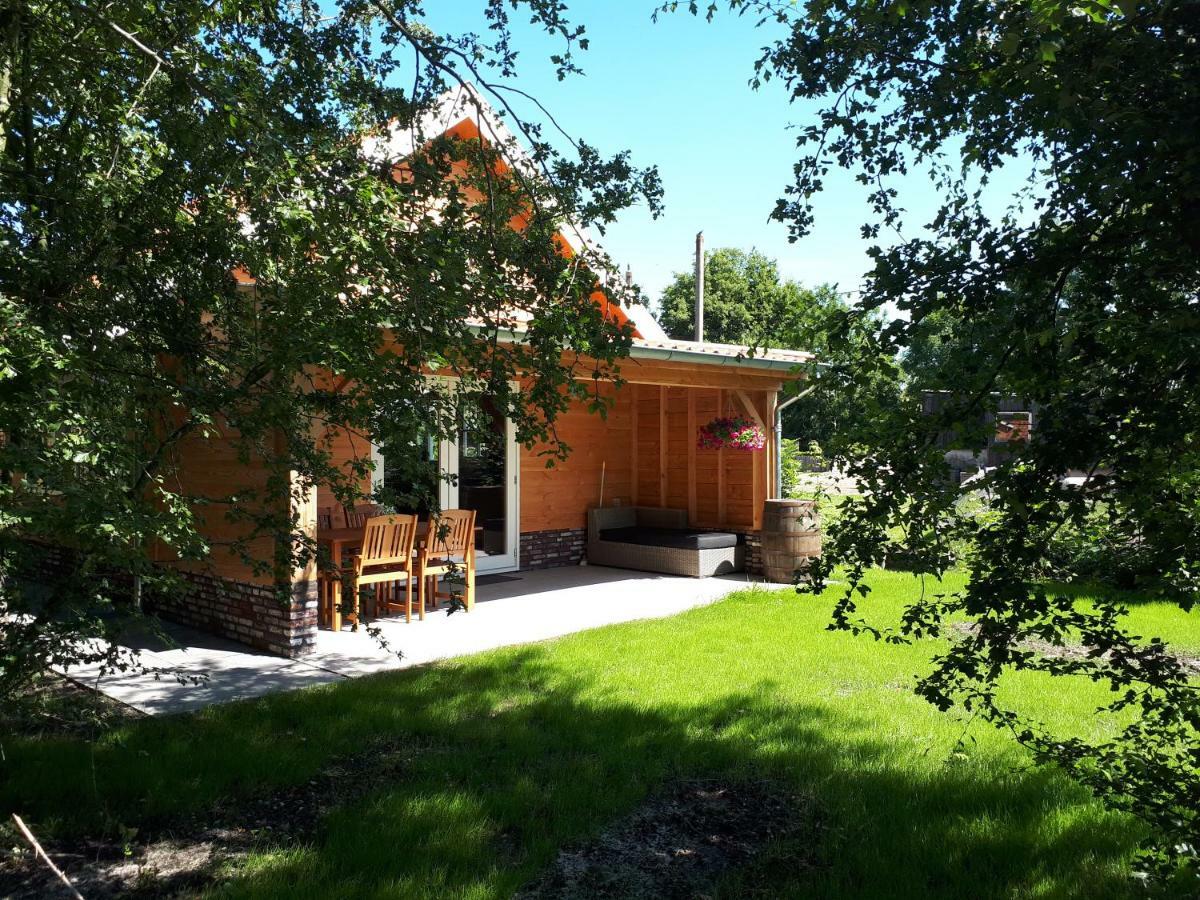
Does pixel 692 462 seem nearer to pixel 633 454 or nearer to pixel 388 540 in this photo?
pixel 633 454

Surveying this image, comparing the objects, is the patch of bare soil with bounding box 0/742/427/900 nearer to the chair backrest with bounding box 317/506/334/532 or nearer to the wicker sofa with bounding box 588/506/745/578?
the chair backrest with bounding box 317/506/334/532

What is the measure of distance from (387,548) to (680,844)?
15.7 feet

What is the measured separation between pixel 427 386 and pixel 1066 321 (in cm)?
242

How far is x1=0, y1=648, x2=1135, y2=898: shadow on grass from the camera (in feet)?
11.6

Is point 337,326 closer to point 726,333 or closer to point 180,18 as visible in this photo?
point 180,18

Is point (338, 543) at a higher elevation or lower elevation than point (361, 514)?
lower

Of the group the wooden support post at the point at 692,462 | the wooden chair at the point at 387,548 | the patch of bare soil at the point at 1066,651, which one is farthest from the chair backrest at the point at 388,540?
the wooden support post at the point at 692,462

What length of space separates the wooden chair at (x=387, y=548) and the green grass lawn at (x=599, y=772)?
4.92 ft

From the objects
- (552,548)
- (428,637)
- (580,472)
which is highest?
(580,472)

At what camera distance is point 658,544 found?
11.6m

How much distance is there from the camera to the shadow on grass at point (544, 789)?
3521mm

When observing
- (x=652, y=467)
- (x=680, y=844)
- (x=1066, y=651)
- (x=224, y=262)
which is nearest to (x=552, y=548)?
(x=652, y=467)

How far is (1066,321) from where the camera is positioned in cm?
267

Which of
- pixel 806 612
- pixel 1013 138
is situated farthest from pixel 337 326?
pixel 806 612
